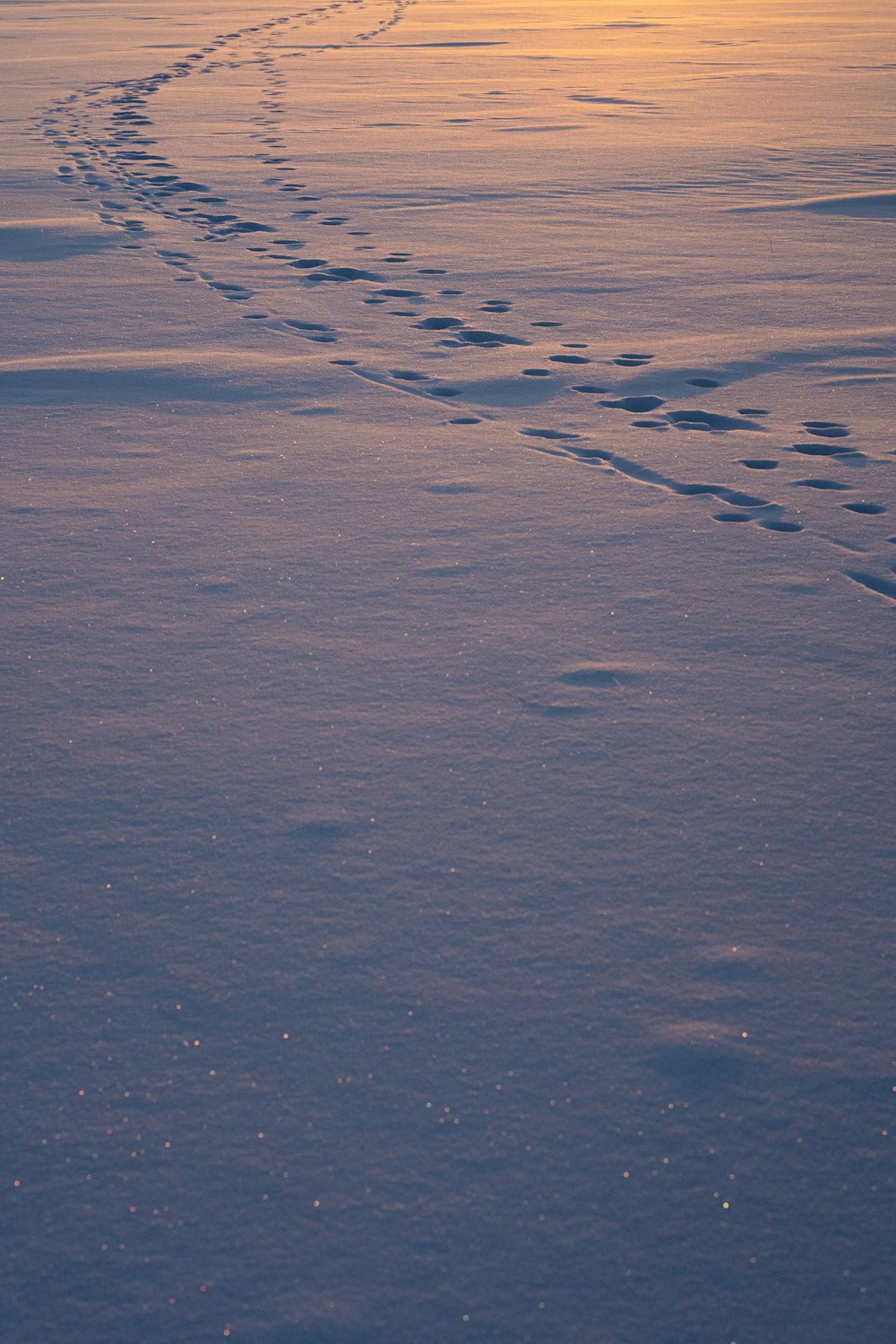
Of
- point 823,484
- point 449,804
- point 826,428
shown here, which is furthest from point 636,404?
point 449,804

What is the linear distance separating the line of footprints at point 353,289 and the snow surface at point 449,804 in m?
0.02

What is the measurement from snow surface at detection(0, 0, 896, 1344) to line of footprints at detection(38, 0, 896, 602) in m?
0.02

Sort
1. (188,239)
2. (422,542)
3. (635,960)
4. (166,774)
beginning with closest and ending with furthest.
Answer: (635,960) → (166,774) → (422,542) → (188,239)

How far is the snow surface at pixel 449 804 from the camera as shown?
42.2 inches

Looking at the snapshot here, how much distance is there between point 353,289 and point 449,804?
8.34ft

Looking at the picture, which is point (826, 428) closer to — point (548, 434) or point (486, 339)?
point (548, 434)

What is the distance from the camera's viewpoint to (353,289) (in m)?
3.76

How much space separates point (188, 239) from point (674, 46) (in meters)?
7.13

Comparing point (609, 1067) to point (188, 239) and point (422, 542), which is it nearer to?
point (422, 542)

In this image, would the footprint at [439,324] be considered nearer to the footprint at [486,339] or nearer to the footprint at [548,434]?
the footprint at [486,339]

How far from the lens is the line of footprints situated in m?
2.55

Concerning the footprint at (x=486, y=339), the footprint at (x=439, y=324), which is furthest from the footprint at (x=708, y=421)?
the footprint at (x=439, y=324)

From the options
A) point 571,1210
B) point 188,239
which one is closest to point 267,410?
point 188,239

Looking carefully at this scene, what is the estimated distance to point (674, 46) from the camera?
32.9 ft
